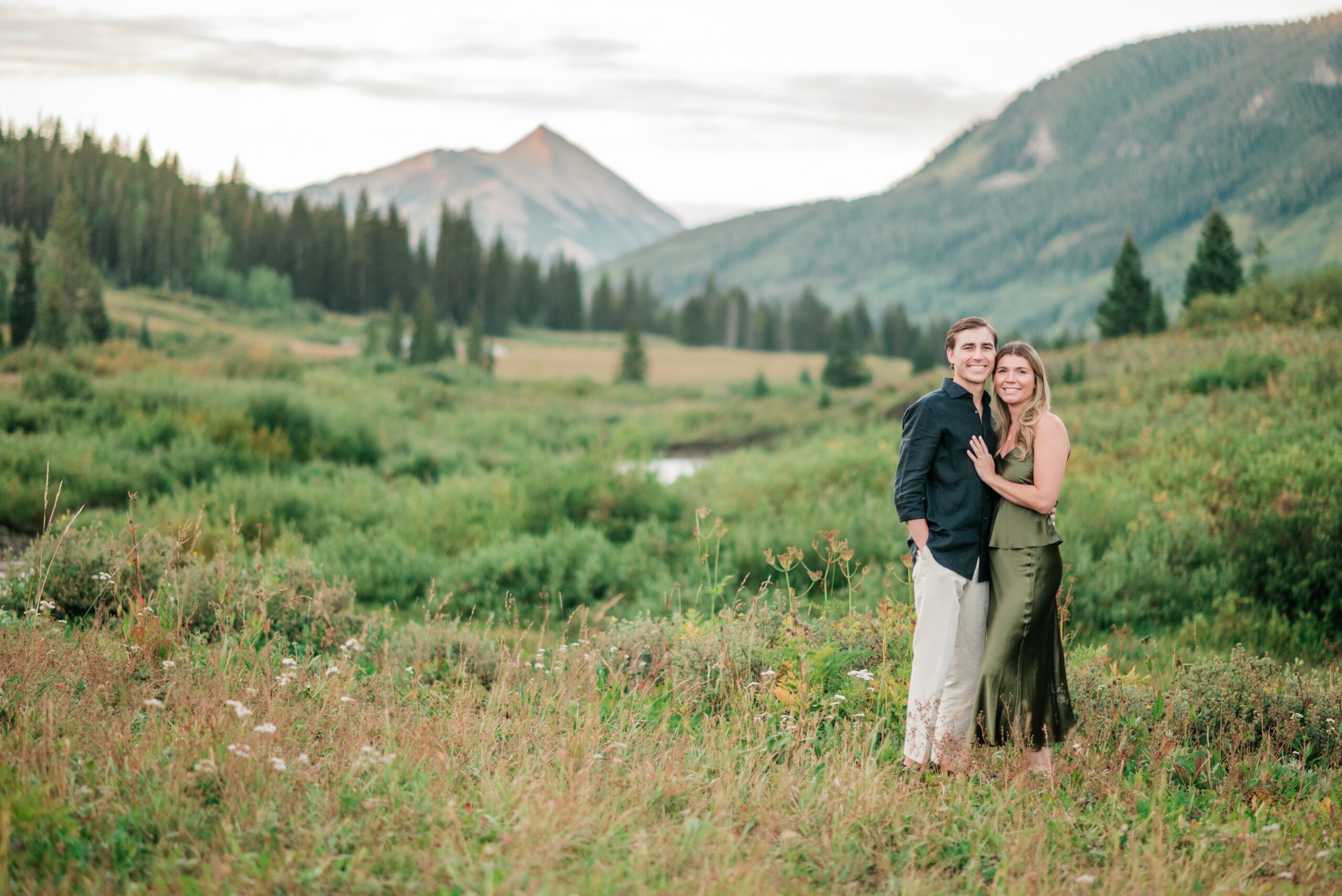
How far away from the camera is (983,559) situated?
13.0ft

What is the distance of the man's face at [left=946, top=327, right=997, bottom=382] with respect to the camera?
3863 millimetres

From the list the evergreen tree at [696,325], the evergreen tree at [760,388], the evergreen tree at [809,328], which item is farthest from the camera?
the evergreen tree at [809,328]

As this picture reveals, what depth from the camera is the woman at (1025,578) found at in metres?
3.81

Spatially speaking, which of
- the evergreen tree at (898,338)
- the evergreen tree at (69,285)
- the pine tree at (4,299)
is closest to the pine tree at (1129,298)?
the evergreen tree at (898,338)

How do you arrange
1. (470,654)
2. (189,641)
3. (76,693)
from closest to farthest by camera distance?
(76,693)
(189,641)
(470,654)

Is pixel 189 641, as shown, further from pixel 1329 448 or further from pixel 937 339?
pixel 937 339

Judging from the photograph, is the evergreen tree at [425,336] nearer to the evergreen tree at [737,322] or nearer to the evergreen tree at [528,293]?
the evergreen tree at [528,293]

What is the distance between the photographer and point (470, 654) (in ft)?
18.9

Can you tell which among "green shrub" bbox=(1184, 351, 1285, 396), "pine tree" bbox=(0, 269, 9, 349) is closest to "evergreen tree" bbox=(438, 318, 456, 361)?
"pine tree" bbox=(0, 269, 9, 349)

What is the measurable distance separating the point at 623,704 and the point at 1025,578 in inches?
81.5

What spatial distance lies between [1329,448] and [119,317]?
33.2 meters

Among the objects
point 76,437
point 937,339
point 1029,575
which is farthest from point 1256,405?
point 937,339

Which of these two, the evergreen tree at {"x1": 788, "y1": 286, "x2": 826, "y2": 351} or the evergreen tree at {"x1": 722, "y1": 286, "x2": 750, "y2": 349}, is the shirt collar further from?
the evergreen tree at {"x1": 788, "y1": 286, "x2": 826, "y2": 351}

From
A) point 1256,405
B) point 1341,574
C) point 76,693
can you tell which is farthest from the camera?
point 1256,405
